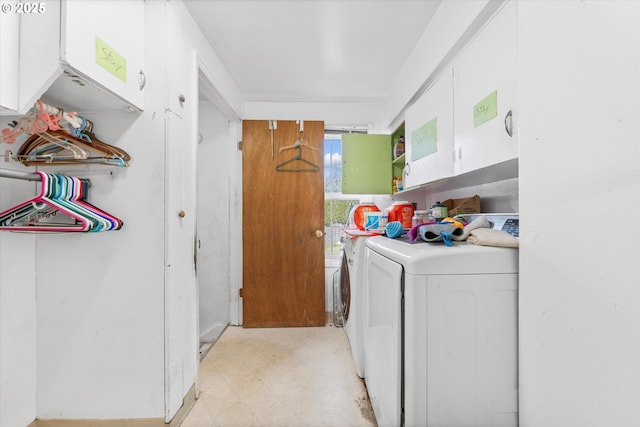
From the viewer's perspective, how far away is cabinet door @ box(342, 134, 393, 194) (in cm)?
281

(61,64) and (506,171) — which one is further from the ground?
(61,64)

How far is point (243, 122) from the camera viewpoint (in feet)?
9.61

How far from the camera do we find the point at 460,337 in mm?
969

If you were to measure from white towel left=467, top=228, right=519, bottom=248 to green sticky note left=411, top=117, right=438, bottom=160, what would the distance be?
2.55 ft

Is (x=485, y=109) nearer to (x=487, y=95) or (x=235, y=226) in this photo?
(x=487, y=95)

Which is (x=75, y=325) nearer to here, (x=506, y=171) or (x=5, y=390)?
(x=5, y=390)

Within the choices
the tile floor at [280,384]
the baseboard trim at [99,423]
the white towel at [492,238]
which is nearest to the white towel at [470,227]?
the white towel at [492,238]

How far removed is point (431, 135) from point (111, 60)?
1.73 meters

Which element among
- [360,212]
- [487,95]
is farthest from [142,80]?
[360,212]

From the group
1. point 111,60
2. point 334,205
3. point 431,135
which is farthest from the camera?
point 334,205

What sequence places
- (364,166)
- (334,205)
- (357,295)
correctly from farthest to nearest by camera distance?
(334,205), (364,166), (357,295)

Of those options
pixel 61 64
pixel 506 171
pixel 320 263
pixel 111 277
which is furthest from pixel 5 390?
pixel 506 171

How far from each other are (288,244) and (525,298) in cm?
223

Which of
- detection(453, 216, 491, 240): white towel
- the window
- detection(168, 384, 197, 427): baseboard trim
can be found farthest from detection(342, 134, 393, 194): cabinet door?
detection(168, 384, 197, 427): baseboard trim
